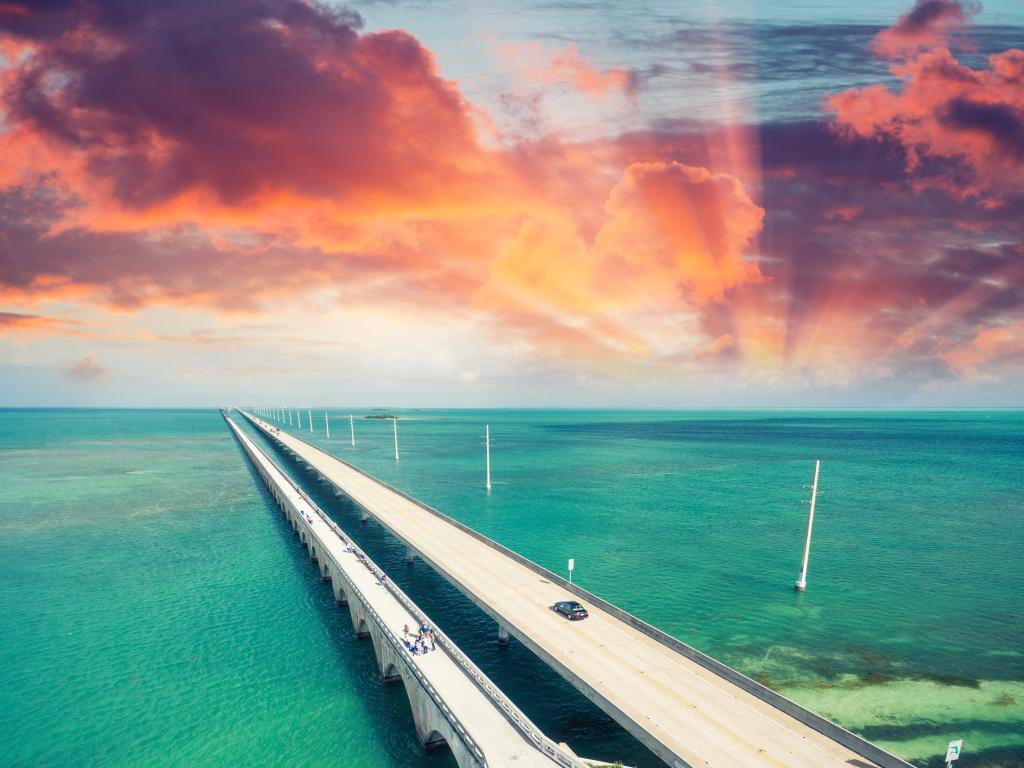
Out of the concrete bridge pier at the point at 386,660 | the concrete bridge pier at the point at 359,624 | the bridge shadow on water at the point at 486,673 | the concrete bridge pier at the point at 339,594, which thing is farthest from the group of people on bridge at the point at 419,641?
the concrete bridge pier at the point at 339,594

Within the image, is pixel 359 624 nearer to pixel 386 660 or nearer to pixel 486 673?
pixel 386 660

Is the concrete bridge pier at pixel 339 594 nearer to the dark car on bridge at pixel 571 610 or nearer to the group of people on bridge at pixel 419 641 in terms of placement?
the group of people on bridge at pixel 419 641

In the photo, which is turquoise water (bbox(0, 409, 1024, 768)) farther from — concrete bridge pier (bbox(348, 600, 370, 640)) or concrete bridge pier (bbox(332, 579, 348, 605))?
concrete bridge pier (bbox(348, 600, 370, 640))

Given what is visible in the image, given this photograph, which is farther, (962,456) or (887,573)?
(962,456)

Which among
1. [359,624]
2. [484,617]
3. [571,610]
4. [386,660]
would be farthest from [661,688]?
[359,624]

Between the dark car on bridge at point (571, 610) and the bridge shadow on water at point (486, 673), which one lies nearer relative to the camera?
the bridge shadow on water at point (486, 673)

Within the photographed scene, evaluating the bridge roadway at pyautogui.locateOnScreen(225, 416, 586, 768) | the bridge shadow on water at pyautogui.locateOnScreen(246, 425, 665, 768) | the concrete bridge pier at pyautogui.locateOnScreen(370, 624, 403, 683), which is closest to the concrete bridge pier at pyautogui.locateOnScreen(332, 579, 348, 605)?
the bridge roadway at pyautogui.locateOnScreen(225, 416, 586, 768)

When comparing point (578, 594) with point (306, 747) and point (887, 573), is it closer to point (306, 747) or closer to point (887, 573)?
point (306, 747)

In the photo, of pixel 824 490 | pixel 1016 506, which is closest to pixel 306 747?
pixel 824 490
